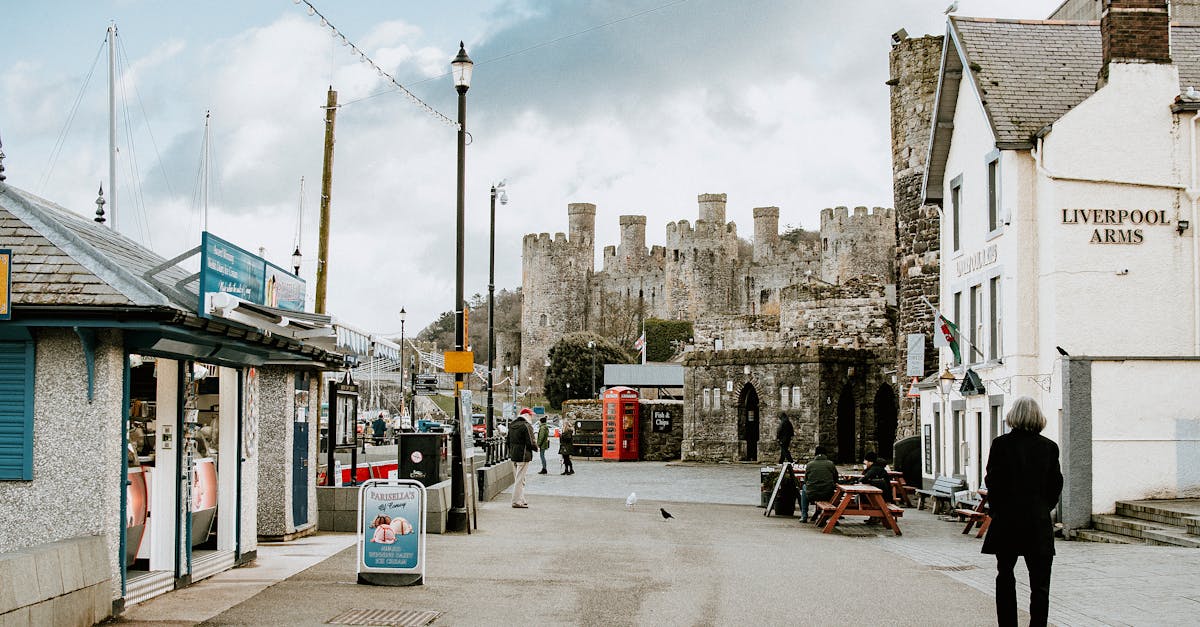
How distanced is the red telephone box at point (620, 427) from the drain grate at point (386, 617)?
117 ft

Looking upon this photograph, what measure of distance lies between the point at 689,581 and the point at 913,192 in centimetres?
2263

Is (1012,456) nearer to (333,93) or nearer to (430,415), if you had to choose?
(333,93)

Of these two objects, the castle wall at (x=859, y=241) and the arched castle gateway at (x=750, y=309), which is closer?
the arched castle gateway at (x=750, y=309)

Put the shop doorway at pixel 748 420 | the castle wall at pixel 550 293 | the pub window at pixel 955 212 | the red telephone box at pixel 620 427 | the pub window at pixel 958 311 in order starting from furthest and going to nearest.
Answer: the castle wall at pixel 550 293
the red telephone box at pixel 620 427
the shop doorway at pixel 748 420
the pub window at pixel 955 212
the pub window at pixel 958 311

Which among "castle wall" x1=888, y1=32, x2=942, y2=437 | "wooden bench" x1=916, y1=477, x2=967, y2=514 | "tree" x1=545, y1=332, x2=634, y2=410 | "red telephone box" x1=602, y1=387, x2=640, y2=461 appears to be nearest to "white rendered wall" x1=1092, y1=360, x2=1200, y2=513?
"wooden bench" x1=916, y1=477, x2=967, y2=514

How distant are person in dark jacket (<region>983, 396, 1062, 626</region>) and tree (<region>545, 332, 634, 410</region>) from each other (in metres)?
81.8

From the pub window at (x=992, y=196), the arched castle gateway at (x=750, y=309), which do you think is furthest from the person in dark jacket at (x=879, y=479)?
the arched castle gateway at (x=750, y=309)

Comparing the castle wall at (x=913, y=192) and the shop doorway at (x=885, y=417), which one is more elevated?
the castle wall at (x=913, y=192)

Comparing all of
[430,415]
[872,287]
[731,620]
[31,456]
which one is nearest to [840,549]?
[731,620]

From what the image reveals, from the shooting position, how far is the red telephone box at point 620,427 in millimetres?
45625

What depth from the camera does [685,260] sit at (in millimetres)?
105812

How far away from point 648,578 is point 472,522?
5.35 metres

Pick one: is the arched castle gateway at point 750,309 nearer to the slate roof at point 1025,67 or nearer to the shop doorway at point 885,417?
the shop doorway at point 885,417

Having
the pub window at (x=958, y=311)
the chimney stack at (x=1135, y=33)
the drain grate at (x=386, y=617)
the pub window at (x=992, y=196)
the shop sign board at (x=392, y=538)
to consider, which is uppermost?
the chimney stack at (x=1135, y=33)
